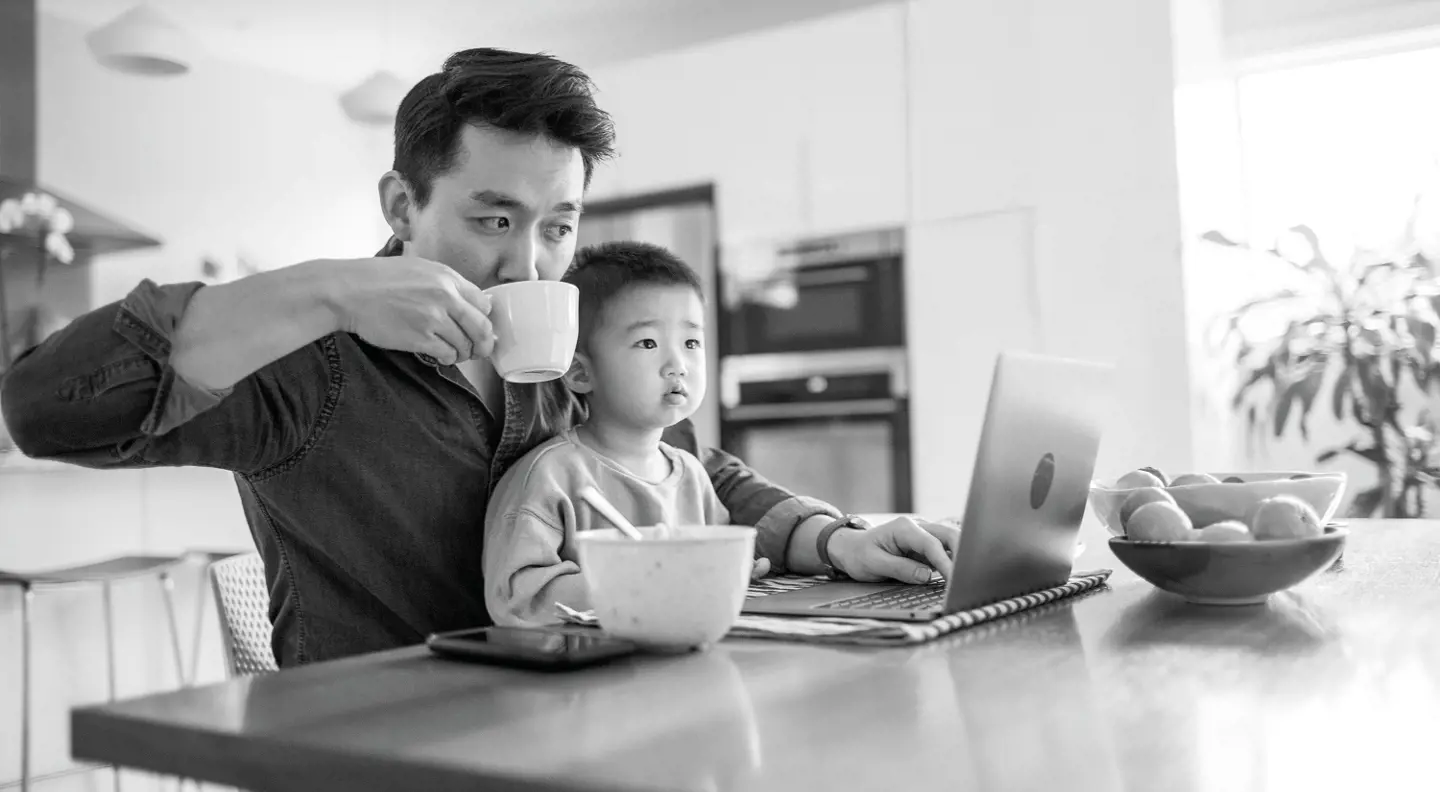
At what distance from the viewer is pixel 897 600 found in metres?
0.93

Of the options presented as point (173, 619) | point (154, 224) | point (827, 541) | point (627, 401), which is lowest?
point (173, 619)

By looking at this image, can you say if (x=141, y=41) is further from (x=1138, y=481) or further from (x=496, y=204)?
(x=1138, y=481)

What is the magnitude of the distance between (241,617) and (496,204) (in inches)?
25.3

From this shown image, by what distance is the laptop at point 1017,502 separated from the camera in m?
0.79

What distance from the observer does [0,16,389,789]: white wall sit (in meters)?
3.07

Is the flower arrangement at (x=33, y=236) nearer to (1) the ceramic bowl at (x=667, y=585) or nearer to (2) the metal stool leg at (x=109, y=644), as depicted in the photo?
(2) the metal stool leg at (x=109, y=644)

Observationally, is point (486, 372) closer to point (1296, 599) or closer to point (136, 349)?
point (136, 349)

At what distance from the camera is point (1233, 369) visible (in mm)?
3730

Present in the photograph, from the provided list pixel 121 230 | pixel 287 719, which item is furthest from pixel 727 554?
pixel 121 230

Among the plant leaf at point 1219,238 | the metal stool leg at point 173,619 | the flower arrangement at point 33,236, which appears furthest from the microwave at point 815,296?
the flower arrangement at point 33,236

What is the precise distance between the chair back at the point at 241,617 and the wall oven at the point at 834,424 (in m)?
2.61

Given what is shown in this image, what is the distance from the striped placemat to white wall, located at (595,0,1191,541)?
2.70 meters

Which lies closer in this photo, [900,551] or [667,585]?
[667,585]

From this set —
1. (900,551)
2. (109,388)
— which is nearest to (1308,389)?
(900,551)
